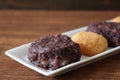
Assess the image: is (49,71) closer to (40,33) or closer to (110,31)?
(110,31)

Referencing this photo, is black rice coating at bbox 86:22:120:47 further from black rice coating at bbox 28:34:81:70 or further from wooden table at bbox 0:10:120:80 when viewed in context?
black rice coating at bbox 28:34:81:70

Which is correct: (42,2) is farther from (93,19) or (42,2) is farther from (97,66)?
(97,66)

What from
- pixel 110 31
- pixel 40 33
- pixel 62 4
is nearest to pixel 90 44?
pixel 110 31

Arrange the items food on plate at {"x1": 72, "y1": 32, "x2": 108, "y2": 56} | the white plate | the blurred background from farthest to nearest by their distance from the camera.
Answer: the blurred background → food on plate at {"x1": 72, "y1": 32, "x2": 108, "y2": 56} → the white plate

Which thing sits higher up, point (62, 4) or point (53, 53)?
point (53, 53)

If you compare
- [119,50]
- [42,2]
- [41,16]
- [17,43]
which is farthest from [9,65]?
[42,2]

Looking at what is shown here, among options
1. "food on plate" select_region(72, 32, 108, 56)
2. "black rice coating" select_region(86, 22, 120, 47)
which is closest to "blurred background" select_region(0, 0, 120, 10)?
"black rice coating" select_region(86, 22, 120, 47)
